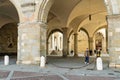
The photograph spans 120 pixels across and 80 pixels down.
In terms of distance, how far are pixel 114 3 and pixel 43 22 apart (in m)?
4.69

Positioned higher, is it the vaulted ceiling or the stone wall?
the vaulted ceiling

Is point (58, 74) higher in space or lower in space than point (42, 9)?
lower

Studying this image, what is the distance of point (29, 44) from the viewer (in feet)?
40.5

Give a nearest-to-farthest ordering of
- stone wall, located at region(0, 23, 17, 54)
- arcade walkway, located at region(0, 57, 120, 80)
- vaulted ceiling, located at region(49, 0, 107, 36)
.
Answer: arcade walkway, located at region(0, 57, 120, 80), vaulted ceiling, located at region(49, 0, 107, 36), stone wall, located at region(0, 23, 17, 54)

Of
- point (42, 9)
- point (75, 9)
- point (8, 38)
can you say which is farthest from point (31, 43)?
point (8, 38)

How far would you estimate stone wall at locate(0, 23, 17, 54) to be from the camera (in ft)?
83.2

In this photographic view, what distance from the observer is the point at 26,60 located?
486 inches

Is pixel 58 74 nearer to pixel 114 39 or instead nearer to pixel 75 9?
pixel 114 39

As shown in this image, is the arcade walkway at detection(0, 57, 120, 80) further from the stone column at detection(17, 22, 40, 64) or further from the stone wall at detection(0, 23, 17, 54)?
the stone wall at detection(0, 23, 17, 54)

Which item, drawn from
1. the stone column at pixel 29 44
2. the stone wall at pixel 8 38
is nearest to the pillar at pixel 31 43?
the stone column at pixel 29 44

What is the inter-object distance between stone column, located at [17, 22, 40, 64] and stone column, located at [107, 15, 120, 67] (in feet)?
14.8

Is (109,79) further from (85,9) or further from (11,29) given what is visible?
(11,29)

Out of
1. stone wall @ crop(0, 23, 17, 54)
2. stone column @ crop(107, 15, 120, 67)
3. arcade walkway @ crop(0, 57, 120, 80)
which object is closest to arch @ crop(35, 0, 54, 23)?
arcade walkway @ crop(0, 57, 120, 80)

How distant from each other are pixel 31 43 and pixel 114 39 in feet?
17.1
